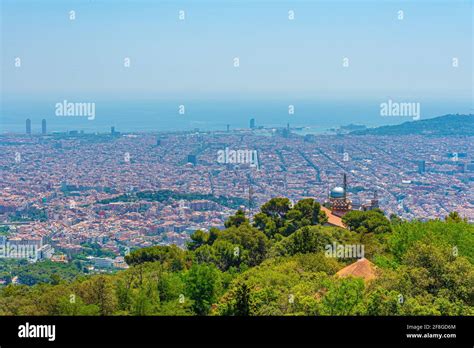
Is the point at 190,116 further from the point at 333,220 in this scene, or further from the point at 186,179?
the point at 333,220

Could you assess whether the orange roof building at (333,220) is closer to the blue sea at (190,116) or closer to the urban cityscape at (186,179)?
the urban cityscape at (186,179)

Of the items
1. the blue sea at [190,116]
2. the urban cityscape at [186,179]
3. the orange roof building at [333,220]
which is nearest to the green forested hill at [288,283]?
the orange roof building at [333,220]

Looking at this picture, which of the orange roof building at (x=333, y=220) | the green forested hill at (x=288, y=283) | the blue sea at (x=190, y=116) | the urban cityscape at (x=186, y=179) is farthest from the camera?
the blue sea at (x=190, y=116)

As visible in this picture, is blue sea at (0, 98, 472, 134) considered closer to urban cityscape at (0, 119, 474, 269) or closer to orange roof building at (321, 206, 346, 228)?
urban cityscape at (0, 119, 474, 269)

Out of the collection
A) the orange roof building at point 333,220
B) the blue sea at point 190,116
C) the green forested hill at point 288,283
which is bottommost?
the orange roof building at point 333,220

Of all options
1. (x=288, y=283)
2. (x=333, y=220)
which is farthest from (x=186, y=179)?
(x=288, y=283)

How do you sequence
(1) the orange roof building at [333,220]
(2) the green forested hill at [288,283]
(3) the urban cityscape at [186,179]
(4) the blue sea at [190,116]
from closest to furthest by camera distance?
(2) the green forested hill at [288,283] → (1) the orange roof building at [333,220] → (3) the urban cityscape at [186,179] → (4) the blue sea at [190,116]

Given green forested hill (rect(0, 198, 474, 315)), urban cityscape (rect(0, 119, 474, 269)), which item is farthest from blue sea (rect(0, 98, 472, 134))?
green forested hill (rect(0, 198, 474, 315))

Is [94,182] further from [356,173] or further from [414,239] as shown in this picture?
[414,239]

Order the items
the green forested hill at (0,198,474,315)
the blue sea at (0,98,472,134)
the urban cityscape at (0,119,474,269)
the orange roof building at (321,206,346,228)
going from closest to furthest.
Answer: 1. the green forested hill at (0,198,474,315)
2. the orange roof building at (321,206,346,228)
3. the urban cityscape at (0,119,474,269)
4. the blue sea at (0,98,472,134)
